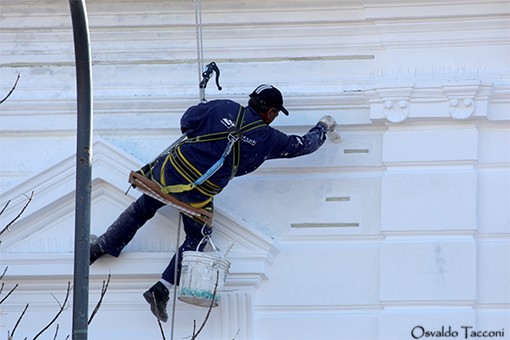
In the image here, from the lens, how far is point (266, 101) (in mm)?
11469

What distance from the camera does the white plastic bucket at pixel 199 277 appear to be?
36.4 feet

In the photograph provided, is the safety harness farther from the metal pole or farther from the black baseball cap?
the metal pole

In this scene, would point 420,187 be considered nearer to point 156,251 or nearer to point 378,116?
point 378,116

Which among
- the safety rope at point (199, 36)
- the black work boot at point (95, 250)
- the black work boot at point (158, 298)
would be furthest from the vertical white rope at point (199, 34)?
the black work boot at point (158, 298)

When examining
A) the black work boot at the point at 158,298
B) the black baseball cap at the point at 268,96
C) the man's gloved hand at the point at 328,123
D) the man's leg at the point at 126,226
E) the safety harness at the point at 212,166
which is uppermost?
the black baseball cap at the point at 268,96

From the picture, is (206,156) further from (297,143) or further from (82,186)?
(82,186)

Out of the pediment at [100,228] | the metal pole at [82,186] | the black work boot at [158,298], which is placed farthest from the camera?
the pediment at [100,228]

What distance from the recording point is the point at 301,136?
11734 millimetres

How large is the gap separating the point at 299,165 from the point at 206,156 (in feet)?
2.89

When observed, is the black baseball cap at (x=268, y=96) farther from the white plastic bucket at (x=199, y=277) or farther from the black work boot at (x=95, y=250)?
the black work boot at (x=95, y=250)

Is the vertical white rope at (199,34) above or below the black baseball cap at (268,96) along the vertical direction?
above

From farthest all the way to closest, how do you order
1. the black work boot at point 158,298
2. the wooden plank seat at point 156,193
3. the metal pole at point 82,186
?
1. the black work boot at point 158,298
2. the wooden plank seat at point 156,193
3. the metal pole at point 82,186

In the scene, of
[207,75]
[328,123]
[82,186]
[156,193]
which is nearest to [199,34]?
[207,75]

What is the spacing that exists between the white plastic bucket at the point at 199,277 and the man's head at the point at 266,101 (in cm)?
105
